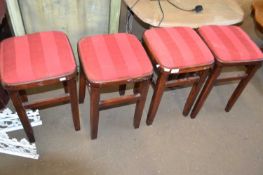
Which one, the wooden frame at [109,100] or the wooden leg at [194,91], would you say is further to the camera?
the wooden leg at [194,91]

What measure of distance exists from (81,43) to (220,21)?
36.7 inches

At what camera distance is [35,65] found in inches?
46.4

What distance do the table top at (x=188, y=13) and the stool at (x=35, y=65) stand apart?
0.55 metres

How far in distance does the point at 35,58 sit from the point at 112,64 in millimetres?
379

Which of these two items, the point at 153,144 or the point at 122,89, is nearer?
the point at 153,144

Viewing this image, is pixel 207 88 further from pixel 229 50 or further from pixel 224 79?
pixel 229 50

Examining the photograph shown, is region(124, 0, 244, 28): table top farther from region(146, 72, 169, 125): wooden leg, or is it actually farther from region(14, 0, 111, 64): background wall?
region(146, 72, 169, 125): wooden leg

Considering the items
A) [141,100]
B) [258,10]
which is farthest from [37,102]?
[258,10]

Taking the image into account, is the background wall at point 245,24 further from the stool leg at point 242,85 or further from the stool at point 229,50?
the stool leg at point 242,85

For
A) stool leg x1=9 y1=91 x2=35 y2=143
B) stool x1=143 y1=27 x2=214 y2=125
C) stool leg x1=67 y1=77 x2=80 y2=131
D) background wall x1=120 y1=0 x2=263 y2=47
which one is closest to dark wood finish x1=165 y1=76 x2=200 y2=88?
stool x1=143 y1=27 x2=214 y2=125

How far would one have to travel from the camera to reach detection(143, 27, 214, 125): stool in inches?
52.1

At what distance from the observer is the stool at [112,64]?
3.98 feet

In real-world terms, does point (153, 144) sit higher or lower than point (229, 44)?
lower

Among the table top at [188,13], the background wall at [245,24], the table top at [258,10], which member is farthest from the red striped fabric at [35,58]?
the table top at [258,10]
